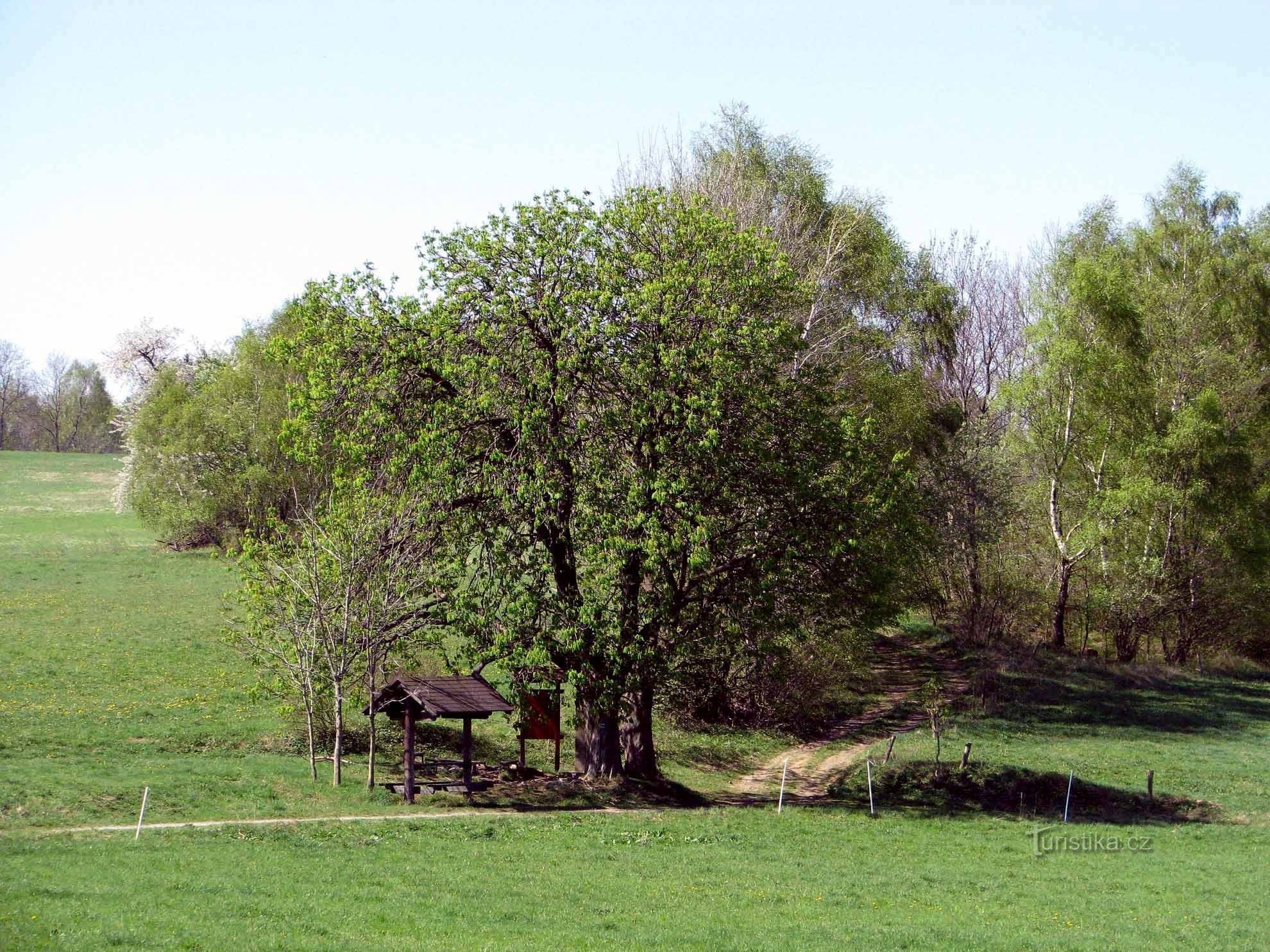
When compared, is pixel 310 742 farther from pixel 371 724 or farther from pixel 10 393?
pixel 10 393

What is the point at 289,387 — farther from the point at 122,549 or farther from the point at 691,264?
the point at 122,549

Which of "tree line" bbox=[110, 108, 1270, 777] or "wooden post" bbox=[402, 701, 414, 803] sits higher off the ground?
"tree line" bbox=[110, 108, 1270, 777]

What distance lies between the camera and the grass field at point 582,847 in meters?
17.1

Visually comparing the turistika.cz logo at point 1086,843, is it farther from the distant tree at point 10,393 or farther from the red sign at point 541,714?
the distant tree at point 10,393

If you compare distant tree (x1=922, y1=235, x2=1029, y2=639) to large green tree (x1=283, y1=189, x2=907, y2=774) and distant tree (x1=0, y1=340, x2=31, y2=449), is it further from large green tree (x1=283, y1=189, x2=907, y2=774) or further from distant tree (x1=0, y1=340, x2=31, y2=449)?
distant tree (x1=0, y1=340, x2=31, y2=449)

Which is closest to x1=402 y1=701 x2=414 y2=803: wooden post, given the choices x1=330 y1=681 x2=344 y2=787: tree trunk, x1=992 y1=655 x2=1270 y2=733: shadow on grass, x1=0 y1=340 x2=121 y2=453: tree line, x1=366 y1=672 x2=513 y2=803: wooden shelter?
x1=366 y1=672 x2=513 y2=803: wooden shelter

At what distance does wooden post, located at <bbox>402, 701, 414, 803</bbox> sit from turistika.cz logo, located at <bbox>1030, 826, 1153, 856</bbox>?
14768 mm

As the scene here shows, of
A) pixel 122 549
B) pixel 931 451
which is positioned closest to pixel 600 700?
pixel 931 451

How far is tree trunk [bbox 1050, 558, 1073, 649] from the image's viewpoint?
58281 mm

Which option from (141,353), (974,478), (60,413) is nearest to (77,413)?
(60,413)

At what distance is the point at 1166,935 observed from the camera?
1931cm

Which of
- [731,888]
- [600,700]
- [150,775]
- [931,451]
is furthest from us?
[931,451]

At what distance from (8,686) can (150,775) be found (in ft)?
37.7

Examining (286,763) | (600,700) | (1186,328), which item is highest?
(1186,328)
